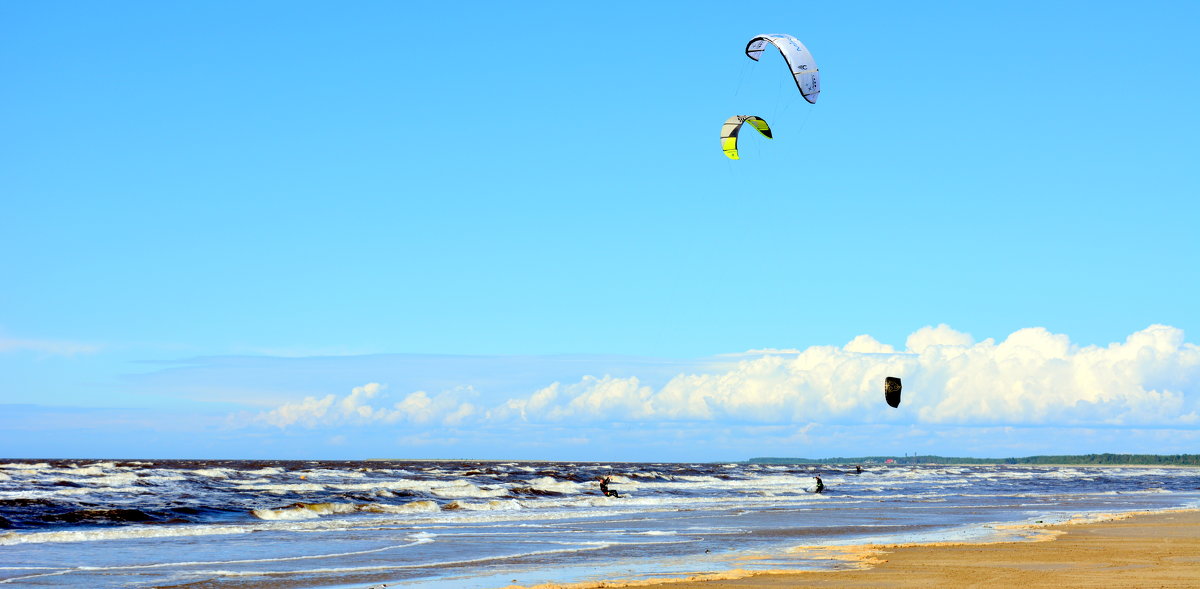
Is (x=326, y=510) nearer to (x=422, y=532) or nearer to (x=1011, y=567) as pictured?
(x=422, y=532)

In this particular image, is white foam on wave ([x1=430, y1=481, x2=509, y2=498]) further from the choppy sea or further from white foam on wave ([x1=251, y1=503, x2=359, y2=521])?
white foam on wave ([x1=251, y1=503, x2=359, y2=521])

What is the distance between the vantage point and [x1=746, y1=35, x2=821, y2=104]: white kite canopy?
88.2 feet

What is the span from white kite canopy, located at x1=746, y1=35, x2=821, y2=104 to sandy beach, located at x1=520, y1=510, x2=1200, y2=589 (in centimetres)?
1125

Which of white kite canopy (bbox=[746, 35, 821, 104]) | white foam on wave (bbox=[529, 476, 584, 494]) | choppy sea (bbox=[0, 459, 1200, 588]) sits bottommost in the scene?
choppy sea (bbox=[0, 459, 1200, 588])

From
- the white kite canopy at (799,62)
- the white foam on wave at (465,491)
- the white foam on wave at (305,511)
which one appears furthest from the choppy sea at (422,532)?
the white kite canopy at (799,62)

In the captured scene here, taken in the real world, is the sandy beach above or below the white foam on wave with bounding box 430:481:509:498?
below

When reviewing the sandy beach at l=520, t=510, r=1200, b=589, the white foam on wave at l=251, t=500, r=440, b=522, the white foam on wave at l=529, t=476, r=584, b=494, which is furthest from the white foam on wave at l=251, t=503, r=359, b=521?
the sandy beach at l=520, t=510, r=1200, b=589

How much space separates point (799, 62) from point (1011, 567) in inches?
549

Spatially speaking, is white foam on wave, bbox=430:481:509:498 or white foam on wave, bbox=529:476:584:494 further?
white foam on wave, bbox=529:476:584:494

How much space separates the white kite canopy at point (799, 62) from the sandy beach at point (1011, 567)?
11245mm

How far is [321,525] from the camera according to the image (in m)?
30.0

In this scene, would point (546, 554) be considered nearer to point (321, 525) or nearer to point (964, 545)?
point (964, 545)

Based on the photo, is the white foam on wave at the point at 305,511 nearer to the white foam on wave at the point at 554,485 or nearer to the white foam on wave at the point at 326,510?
the white foam on wave at the point at 326,510

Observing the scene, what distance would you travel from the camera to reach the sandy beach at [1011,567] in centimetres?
1586
